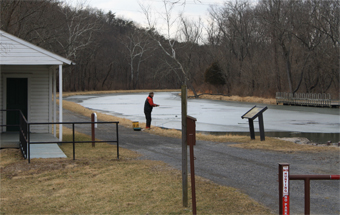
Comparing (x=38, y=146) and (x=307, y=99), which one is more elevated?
(x=307, y=99)

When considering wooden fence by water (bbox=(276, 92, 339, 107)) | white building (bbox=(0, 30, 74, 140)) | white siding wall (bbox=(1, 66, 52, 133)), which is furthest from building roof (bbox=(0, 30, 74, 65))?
wooden fence by water (bbox=(276, 92, 339, 107))

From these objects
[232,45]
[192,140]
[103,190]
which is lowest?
[103,190]

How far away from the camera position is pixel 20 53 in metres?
12.5

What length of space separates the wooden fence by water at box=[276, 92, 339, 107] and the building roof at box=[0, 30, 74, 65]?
30.8m

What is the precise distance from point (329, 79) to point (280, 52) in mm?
8483

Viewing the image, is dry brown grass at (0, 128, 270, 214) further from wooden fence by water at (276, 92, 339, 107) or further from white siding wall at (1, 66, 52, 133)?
wooden fence by water at (276, 92, 339, 107)

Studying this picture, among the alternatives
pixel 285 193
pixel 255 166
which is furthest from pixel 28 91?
pixel 285 193

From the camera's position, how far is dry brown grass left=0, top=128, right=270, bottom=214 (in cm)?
631

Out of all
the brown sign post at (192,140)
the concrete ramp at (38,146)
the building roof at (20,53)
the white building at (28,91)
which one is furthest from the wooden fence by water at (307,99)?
the brown sign post at (192,140)

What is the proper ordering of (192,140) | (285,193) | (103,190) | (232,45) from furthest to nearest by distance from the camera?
(232,45) < (103,190) < (192,140) < (285,193)

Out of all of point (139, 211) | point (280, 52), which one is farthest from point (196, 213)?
point (280, 52)

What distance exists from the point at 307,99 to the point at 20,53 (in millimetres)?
33602

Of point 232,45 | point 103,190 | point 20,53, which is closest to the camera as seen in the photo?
point 103,190

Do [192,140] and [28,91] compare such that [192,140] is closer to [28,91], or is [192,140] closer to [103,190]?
[103,190]
